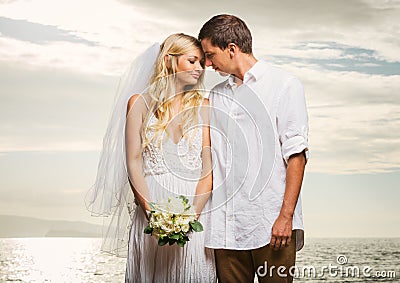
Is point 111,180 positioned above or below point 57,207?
below

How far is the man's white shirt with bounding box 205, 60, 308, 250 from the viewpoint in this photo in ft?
8.87

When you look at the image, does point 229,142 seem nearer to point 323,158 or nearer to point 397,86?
point 397,86

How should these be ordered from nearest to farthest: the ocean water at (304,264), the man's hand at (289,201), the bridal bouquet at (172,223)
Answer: the man's hand at (289,201), the bridal bouquet at (172,223), the ocean water at (304,264)

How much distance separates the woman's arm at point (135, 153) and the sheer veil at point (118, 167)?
4.3 inches

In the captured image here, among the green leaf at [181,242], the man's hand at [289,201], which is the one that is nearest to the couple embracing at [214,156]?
the man's hand at [289,201]

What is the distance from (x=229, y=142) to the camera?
283cm

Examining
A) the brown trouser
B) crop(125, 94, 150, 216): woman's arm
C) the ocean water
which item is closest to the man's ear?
crop(125, 94, 150, 216): woman's arm

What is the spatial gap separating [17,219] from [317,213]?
784cm

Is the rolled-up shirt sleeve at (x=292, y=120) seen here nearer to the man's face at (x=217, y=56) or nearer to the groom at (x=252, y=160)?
the groom at (x=252, y=160)

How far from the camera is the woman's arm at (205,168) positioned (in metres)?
2.89

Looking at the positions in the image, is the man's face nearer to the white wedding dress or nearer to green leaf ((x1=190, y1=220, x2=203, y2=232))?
the white wedding dress

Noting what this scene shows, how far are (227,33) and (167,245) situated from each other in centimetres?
100

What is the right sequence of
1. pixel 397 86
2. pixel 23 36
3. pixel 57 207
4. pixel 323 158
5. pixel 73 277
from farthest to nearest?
pixel 73 277 → pixel 57 207 → pixel 323 158 → pixel 397 86 → pixel 23 36

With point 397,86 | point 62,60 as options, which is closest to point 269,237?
point 397,86
